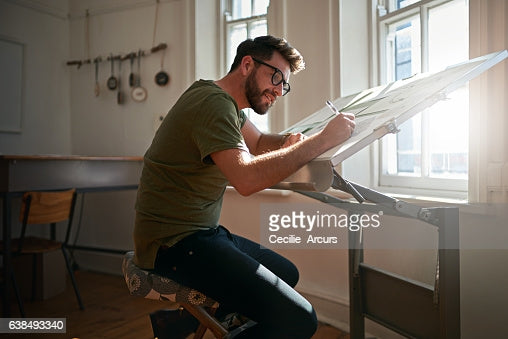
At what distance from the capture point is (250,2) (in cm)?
373

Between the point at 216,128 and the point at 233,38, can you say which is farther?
the point at 233,38

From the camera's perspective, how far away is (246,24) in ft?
12.3

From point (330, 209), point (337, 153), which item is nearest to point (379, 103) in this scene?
point (337, 153)

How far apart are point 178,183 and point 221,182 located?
155 millimetres

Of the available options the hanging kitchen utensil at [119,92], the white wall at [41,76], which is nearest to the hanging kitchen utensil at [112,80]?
the hanging kitchen utensil at [119,92]

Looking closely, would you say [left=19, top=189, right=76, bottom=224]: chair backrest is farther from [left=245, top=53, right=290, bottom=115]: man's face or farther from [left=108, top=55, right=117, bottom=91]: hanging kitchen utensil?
[left=245, top=53, right=290, bottom=115]: man's face

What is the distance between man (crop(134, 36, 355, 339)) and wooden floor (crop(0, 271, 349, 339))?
1.33 meters

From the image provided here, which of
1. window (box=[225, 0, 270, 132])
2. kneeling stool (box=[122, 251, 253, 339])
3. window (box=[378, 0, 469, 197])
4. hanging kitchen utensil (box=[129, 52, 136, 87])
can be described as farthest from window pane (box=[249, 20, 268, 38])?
kneeling stool (box=[122, 251, 253, 339])

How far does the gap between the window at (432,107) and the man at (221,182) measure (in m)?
1.06

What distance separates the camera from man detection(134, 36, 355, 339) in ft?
4.54

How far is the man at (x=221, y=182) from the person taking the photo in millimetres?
1383

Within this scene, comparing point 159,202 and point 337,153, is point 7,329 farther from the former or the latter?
point 337,153

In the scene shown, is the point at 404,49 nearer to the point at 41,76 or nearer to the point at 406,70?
the point at 406,70

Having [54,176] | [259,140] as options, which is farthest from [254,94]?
[54,176]
